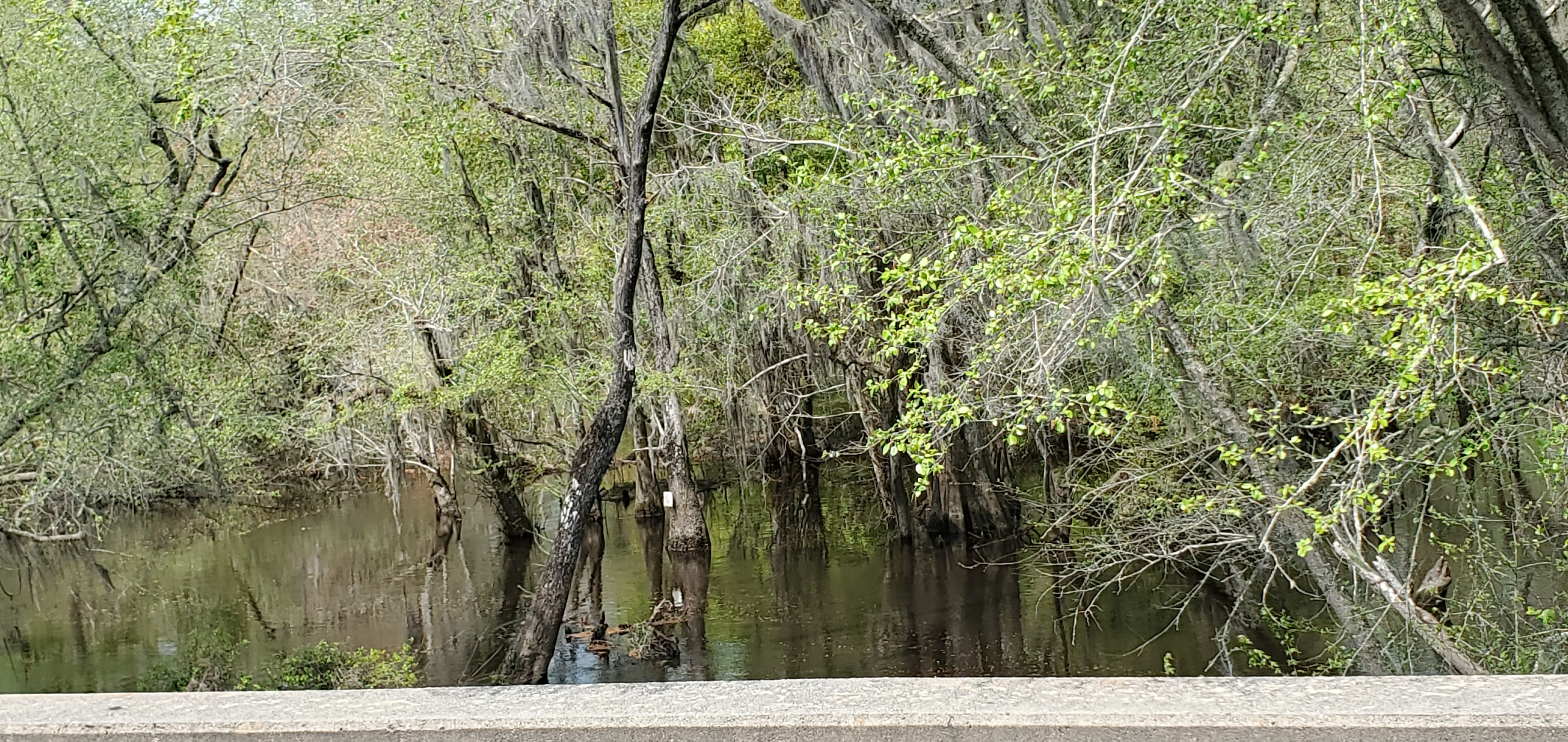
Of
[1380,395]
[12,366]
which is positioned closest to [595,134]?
[12,366]

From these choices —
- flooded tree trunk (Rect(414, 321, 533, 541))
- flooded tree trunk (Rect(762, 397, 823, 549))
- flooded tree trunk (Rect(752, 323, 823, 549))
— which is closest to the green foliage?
flooded tree trunk (Rect(414, 321, 533, 541))

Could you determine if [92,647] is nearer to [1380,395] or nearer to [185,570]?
[185,570]

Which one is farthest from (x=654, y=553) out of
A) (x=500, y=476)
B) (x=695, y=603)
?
(x=695, y=603)

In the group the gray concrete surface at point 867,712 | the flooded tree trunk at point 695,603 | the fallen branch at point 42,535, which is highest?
the fallen branch at point 42,535

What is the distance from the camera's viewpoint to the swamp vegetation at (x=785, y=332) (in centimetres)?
591

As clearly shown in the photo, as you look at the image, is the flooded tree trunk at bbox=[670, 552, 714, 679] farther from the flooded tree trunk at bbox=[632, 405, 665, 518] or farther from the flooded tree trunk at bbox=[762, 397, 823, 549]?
the flooded tree trunk at bbox=[632, 405, 665, 518]

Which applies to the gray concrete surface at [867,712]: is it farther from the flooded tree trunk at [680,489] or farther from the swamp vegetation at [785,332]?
the flooded tree trunk at [680,489]

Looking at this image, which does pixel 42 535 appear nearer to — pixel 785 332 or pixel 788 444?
pixel 785 332

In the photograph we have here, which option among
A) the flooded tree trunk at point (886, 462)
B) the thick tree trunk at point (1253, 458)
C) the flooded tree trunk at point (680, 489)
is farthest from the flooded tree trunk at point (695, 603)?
the thick tree trunk at point (1253, 458)

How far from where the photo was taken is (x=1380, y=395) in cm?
473

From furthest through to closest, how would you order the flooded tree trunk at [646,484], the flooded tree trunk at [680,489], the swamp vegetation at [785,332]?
the flooded tree trunk at [646,484] → the flooded tree trunk at [680,489] → the swamp vegetation at [785,332]

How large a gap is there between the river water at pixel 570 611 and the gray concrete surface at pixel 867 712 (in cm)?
766

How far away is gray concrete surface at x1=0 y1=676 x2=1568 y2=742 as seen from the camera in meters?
1.93

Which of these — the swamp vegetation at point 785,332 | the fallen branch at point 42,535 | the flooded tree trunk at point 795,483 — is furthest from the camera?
the flooded tree trunk at point 795,483
